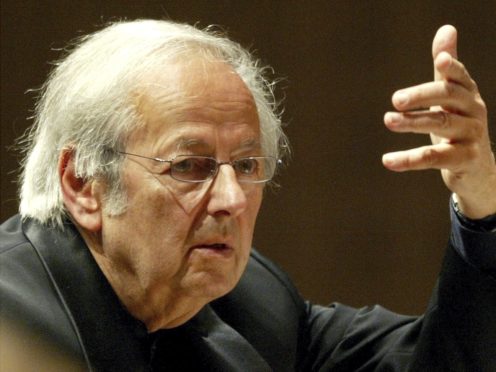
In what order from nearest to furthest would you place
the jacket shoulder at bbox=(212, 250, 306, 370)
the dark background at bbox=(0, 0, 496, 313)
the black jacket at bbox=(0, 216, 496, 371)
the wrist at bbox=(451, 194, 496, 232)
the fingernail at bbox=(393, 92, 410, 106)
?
the fingernail at bbox=(393, 92, 410, 106), the black jacket at bbox=(0, 216, 496, 371), the wrist at bbox=(451, 194, 496, 232), the jacket shoulder at bbox=(212, 250, 306, 370), the dark background at bbox=(0, 0, 496, 313)

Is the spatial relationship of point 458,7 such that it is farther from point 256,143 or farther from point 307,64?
point 256,143

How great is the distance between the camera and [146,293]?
204 cm

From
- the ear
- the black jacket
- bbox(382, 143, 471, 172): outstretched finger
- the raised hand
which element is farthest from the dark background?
bbox(382, 143, 471, 172): outstretched finger

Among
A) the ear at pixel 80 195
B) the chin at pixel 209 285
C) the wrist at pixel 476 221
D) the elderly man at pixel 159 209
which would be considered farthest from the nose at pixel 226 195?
the wrist at pixel 476 221

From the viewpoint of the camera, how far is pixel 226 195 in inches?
78.7

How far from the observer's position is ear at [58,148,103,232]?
80.8 inches

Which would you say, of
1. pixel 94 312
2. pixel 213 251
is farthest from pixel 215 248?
pixel 94 312

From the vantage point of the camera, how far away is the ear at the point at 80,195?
6.73 feet

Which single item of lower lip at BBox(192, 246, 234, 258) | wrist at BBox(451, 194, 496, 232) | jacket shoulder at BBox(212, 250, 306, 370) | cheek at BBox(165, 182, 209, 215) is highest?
wrist at BBox(451, 194, 496, 232)

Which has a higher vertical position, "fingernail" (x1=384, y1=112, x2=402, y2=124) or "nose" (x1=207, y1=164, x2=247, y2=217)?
"fingernail" (x1=384, y1=112, x2=402, y2=124)

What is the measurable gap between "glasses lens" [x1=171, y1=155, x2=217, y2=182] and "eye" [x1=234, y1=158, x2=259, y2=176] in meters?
0.07

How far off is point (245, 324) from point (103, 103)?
653mm

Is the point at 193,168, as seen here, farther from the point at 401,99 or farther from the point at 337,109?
the point at 337,109

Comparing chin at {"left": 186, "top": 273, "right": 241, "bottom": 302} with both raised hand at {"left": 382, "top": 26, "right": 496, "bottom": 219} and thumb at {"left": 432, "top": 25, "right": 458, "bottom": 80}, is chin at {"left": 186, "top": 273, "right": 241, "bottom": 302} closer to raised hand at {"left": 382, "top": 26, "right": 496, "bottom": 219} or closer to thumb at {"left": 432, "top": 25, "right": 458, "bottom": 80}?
raised hand at {"left": 382, "top": 26, "right": 496, "bottom": 219}
